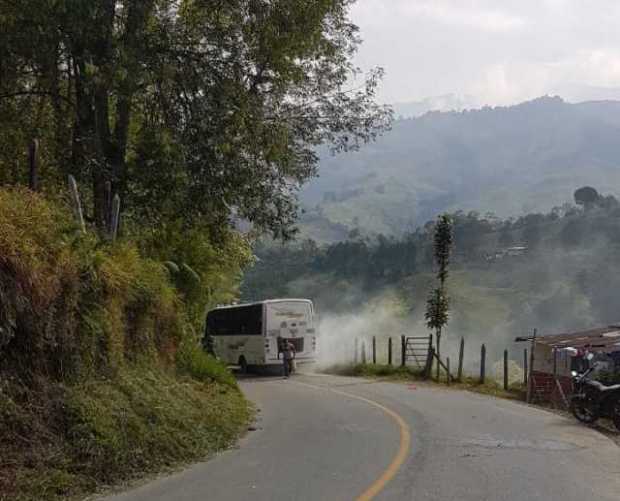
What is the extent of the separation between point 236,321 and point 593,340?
18.6m

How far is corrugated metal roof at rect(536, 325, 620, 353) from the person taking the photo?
84.7 ft

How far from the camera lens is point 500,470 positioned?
36.4ft

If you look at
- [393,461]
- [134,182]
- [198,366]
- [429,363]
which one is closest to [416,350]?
[429,363]

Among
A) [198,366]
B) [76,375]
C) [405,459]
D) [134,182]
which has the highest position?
[134,182]

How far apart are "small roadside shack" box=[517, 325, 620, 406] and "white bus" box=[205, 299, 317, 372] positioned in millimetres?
11071

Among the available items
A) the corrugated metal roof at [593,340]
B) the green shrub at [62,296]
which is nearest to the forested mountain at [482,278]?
Result: the corrugated metal roof at [593,340]

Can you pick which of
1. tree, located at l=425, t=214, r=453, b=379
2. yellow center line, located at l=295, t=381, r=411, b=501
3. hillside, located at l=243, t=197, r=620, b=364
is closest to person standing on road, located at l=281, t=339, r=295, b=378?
tree, located at l=425, t=214, r=453, b=379

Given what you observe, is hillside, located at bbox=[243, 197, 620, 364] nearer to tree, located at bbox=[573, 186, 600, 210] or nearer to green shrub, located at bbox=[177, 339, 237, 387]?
tree, located at bbox=[573, 186, 600, 210]

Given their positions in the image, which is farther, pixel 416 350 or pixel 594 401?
pixel 416 350

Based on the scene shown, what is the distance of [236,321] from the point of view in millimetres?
41281

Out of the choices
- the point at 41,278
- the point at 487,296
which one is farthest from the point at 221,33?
the point at 487,296

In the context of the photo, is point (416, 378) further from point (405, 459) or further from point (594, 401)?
point (405, 459)

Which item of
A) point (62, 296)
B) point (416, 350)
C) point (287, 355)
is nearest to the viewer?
point (62, 296)

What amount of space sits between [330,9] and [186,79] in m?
3.64
